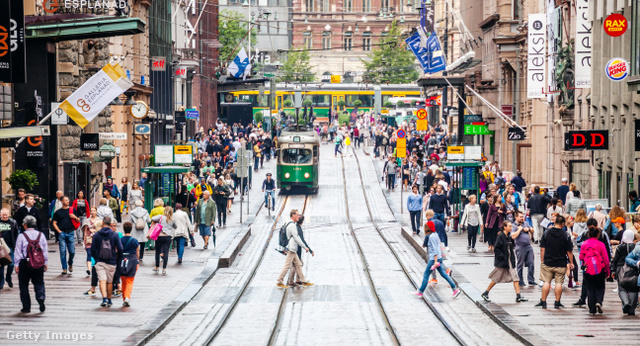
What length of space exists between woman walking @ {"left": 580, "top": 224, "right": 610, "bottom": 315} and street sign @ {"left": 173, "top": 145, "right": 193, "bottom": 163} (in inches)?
599

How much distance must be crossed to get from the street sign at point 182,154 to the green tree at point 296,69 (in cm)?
8429

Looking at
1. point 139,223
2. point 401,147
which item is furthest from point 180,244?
point 401,147

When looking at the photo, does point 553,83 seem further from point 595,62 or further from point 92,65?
point 92,65

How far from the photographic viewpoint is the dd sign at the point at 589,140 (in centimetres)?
3032

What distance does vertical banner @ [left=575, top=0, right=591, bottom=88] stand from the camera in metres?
34.2

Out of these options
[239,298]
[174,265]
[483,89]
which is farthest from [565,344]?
[483,89]

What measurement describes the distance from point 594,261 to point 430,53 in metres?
32.8

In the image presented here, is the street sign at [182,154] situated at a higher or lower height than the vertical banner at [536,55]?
lower

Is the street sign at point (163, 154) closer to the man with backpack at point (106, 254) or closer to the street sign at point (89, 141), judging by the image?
the street sign at point (89, 141)

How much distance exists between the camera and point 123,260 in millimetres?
19656

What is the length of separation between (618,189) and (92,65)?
18.3 meters

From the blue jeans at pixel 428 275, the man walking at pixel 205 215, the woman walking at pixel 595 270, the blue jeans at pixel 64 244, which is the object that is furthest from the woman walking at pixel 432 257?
the man walking at pixel 205 215

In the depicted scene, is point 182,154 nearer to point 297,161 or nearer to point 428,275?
point 428,275

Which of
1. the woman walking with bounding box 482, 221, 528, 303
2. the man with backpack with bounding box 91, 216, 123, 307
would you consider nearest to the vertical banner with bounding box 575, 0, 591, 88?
the woman walking with bounding box 482, 221, 528, 303
